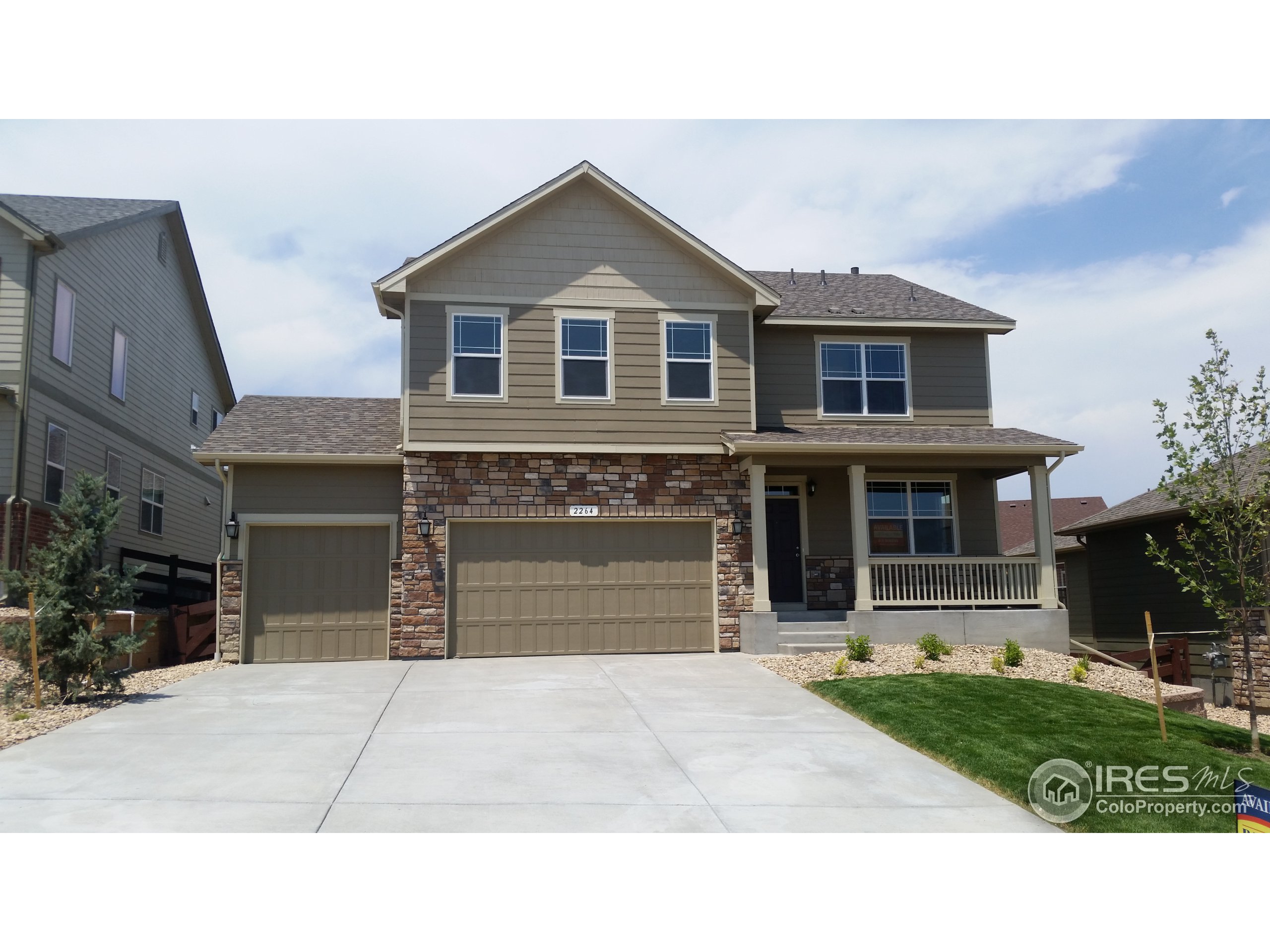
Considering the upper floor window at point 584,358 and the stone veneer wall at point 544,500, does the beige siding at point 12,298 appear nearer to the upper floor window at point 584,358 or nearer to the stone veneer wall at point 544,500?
the stone veneer wall at point 544,500

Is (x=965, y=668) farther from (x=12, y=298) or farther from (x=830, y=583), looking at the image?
(x=12, y=298)

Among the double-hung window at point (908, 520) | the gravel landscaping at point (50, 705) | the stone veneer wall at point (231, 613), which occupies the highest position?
the double-hung window at point (908, 520)

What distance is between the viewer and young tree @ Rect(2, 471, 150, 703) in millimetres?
11023

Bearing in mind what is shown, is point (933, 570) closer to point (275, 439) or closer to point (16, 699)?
point (275, 439)

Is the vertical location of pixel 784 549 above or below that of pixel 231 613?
above

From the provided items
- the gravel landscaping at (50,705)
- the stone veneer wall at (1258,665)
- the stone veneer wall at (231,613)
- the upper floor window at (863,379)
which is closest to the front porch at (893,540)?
the upper floor window at (863,379)

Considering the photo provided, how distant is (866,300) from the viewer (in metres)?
18.4

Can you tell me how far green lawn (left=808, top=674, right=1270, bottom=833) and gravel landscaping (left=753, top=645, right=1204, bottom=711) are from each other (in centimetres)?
49

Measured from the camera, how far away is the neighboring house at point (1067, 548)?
2361 cm

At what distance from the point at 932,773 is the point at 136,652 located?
37.6 feet

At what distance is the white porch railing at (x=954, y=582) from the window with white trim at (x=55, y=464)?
14046mm

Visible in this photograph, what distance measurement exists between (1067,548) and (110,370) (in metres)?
22.0

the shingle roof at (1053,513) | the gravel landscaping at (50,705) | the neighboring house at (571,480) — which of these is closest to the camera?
the gravel landscaping at (50,705)

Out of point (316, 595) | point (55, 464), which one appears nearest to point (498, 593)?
point (316, 595)
